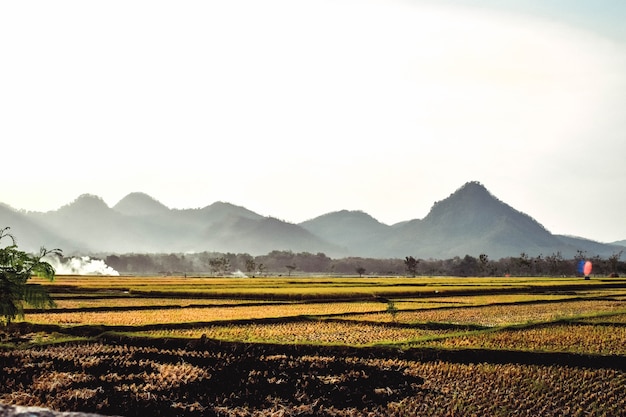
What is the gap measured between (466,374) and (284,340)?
300 inches

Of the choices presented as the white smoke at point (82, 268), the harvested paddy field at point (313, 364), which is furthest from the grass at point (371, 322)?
the white smoke at point (82, 268)

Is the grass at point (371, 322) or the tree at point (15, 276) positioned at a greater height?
the tree at point (15, 276)

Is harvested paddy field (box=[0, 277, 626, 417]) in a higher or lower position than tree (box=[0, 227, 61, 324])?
lower

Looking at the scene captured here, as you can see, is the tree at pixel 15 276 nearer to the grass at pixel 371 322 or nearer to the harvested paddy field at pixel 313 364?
the harvested paddy field at pixel 313 364

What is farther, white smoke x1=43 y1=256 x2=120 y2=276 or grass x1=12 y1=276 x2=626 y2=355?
white smoke x1=43 y1=256 x2=120 y2=276

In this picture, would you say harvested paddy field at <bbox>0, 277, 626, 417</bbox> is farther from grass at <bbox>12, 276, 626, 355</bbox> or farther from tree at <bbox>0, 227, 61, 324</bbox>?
tree at <bbox>0, 227, 61, 324</bbox>

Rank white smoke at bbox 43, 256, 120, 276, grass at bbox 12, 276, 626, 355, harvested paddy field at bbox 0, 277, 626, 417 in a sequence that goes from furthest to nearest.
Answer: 1. white smoke at bbox 43, 256, 120, 276
2. grass at bbox 12, 276, 626, 355
3. harvested paddy field at bbox 0, 277, 626, 417

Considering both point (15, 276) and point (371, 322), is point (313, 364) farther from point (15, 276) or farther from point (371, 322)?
→ point (371, 322)

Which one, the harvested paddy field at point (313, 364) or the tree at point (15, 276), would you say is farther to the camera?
the tree at point (15, 276)

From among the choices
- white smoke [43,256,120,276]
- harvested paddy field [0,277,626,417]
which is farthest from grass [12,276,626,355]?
white smoke [43,256,120,276]

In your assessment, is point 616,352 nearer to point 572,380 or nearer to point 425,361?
point 572,380

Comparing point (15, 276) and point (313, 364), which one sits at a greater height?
Answer: point (15, 276)

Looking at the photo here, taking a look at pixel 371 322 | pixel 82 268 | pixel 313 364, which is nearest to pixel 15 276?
pixel 313 364

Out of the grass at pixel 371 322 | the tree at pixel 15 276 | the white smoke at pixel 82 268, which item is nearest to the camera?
the tree at pixel 15 276
